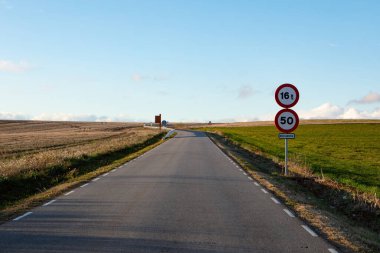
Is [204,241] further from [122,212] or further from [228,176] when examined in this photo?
[228,176]

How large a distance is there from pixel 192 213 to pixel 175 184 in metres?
4.84

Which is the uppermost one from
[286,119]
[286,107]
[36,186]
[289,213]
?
[286,107]

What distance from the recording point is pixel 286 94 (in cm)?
1675

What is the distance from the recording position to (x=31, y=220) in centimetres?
902

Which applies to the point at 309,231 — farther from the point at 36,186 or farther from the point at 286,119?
the point at 36,186

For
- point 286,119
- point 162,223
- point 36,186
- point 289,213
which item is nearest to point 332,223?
point 289,213

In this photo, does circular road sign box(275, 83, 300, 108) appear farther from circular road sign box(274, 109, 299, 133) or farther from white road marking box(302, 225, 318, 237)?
white road marking box(302, 225, 318, 237)

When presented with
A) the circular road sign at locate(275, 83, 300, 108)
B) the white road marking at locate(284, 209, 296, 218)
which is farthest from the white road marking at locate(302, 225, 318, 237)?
the circular road sign at locate(275, 83, 300, 108)

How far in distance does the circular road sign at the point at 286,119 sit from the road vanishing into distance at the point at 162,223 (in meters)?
3.50

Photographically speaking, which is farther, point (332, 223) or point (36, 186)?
point (36, 186)

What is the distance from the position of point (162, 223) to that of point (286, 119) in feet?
31.3

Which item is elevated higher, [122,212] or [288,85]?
[288,85]

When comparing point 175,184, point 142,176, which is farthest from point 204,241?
point 142,176

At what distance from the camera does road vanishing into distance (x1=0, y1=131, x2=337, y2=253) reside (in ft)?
23.0
